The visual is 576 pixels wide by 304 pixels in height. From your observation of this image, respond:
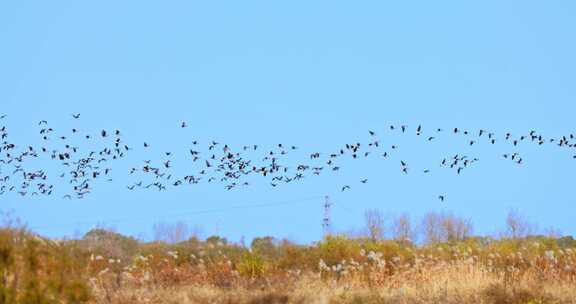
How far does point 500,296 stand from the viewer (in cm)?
1540

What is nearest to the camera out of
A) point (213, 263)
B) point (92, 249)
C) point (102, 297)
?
point (102, 297)

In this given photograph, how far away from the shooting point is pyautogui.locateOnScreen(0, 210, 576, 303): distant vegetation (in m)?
10.9

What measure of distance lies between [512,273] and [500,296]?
10.6 feet

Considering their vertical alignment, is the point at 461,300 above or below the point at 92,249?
below

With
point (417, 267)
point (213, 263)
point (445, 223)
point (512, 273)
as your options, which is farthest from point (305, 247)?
point (445, 223)

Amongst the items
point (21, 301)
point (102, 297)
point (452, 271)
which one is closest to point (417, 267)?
point (452, 271)

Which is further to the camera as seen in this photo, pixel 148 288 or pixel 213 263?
pixel 213 263

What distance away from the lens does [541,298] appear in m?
15.4

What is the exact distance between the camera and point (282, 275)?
1936cm

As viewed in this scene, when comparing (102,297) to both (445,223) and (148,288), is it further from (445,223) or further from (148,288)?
(445,223)

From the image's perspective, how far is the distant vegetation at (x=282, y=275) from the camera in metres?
10.9

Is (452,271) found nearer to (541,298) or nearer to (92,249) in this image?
(541,298)

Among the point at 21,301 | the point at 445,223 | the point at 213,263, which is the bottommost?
the point at 21,301

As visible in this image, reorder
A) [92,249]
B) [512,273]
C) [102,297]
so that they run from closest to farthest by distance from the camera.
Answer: [102,297] → [512,273] → [92,249]
